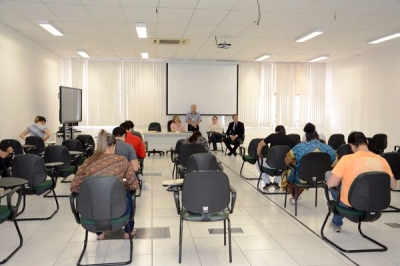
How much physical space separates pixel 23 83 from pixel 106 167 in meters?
6.51

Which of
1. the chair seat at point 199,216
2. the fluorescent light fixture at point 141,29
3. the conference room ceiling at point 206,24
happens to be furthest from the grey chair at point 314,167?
the fluorescent light fixture at point 141,29

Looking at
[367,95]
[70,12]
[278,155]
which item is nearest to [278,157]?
[278,155]

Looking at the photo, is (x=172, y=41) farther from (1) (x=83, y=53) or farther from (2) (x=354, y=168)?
(2) (x=354, y=168)

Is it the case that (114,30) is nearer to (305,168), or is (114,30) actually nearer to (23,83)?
(23,83)

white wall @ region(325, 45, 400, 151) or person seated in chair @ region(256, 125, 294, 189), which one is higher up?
white wall @ region(325, 45, 400, 151)

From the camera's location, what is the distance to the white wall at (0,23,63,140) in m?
7.70

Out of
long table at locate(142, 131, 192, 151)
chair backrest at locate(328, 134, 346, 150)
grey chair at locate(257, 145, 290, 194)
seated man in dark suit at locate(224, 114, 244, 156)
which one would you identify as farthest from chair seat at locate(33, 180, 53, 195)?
seated man in dark suit at locate(224, 114, 244, 156)

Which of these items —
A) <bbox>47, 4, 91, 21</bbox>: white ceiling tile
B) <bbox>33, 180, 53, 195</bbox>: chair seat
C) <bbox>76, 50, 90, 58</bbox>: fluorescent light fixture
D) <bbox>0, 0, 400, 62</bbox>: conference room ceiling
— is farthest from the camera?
<bbox>76, 50, 90, 58</bbox>: fluorescent light fixture

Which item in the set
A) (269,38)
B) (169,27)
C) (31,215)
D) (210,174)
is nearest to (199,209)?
(210,174)

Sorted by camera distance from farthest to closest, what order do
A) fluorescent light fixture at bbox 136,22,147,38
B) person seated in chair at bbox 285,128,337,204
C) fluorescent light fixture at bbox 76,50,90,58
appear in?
fluorescent light fixture at bbox 76,50,90,58 < fluorescent light fixture at bbox 136,22,147,38 < person seated in chair at bbox 285,128,337,204

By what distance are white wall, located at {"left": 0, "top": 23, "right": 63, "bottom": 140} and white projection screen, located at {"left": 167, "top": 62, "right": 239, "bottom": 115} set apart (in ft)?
13.1

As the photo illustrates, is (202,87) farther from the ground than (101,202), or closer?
farther from the ground

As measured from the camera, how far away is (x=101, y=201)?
3.13 m

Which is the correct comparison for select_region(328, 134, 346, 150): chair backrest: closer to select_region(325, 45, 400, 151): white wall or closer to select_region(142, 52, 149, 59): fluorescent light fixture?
select_region(325, 45, 400, 151): white wall
